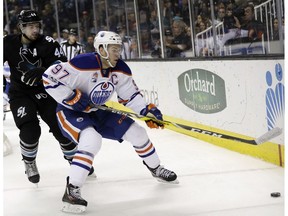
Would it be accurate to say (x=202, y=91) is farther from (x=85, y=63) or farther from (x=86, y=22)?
(x=86, y=22)

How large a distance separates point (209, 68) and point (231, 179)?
4.51 ft

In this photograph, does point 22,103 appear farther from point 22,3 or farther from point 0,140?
point 22,3

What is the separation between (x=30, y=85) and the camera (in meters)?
3.53

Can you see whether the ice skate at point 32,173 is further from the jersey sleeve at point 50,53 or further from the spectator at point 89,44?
the spectator at point 89,44

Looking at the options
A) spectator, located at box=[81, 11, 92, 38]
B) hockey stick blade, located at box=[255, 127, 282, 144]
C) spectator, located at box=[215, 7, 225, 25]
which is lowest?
hockey stick blade, located at box=[255, 127, 282, 144]

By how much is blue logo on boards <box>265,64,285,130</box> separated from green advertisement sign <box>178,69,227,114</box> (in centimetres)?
70

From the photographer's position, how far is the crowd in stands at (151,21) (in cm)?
435

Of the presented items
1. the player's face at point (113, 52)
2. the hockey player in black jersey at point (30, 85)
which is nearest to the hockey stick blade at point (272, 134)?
the player's face at point (113, 52)

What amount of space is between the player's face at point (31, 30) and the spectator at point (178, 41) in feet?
7.00

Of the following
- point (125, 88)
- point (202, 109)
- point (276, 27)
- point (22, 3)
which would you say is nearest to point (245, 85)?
point (276, 27)

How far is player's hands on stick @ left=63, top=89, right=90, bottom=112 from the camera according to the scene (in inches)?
120

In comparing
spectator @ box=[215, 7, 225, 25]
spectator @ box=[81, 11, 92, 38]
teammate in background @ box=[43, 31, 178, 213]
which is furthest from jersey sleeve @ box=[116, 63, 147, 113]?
spectator @ box=[81, 11, 92, 38]

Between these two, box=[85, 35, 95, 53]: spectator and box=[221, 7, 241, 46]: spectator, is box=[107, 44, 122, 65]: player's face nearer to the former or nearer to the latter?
box=[221, 7, 241, 46]: spectator

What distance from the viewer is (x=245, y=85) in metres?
4.10
